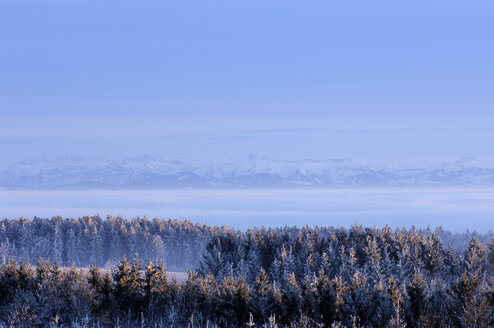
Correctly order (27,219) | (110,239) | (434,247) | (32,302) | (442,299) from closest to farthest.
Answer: (442,299)
(32,302)
(434,247)
(110,239)
(27,219)

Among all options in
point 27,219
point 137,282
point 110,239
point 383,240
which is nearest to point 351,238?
point 383,240

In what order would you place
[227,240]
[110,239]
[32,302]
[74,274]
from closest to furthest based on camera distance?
[32,302] → [74,274] → [227,240] → [110,239]

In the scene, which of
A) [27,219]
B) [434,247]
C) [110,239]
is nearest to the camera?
[434,247]

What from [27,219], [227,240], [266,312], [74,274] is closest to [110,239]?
[27,219]

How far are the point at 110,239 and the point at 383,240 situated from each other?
85.0 m

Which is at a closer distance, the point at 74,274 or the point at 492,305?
the point at 492,305

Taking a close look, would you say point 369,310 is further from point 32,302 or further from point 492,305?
point 32,302

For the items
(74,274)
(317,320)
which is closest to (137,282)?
(74,274)

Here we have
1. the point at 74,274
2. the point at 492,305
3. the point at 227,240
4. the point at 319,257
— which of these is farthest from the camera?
the point at 227,240

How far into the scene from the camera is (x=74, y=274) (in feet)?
160

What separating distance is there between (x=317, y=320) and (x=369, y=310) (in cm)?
337

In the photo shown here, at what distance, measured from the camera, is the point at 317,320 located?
38844mm

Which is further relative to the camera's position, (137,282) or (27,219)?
(27,219)

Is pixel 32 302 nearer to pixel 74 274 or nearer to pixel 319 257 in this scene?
pixel 74 274
